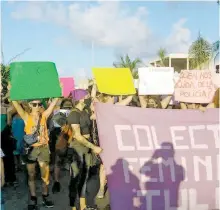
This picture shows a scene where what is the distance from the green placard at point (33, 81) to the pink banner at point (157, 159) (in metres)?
0.76

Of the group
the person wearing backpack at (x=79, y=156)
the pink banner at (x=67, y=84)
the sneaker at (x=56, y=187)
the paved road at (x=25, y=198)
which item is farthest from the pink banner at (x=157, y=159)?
the pink banner at (x=67, y=84)

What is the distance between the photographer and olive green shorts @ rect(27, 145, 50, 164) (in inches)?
232

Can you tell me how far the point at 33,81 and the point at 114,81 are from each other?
56.2 inches

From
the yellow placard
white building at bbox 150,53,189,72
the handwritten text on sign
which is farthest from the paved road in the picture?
white building at bbox 150,53,189,72

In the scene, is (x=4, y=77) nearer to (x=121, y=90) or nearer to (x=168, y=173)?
(x=121, y=90)

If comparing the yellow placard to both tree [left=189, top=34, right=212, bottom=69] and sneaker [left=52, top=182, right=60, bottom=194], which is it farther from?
tree [left=189, top=34, right=212, bottom=69]

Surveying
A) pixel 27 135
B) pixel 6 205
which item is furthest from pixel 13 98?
pixel 6 205

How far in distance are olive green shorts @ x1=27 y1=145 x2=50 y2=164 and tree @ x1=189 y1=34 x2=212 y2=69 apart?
28.9 meters

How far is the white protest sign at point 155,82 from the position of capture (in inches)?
269

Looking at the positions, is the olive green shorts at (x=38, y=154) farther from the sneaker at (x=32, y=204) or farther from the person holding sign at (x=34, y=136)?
the sneaker at (x=32, y=204)

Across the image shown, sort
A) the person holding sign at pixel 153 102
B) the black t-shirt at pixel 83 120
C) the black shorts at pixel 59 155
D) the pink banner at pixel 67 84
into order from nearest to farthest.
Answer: the black t-shirt at pixel 83 120, the person holding sign at pixel 153 102, the black shorts at pixel 59 155, the pink banner at pixel 67 84

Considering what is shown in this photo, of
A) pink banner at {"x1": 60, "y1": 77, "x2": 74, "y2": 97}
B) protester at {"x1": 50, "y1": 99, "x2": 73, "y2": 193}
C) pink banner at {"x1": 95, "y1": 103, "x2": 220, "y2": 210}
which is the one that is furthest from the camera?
pink banner at {"x1": 60, "y1": 77, "x2": 74, "y2": 97}

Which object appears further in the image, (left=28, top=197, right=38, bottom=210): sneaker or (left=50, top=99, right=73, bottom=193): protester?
(left=50, top=99, right=73, bottom=193): protester

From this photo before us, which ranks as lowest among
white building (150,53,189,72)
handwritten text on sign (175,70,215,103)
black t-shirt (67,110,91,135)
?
black t-shirt (67,110,91,135)
